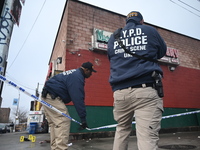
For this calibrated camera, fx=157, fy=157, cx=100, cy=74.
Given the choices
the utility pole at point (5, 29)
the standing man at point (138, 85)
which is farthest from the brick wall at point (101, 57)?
the standing man at point (138, 85)

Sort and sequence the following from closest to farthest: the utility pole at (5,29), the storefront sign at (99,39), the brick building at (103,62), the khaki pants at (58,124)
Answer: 1. the utility pole at (5,29)
2. the khaki pants at (58,124)
3. the brick building at (103,62)
4. the storefront sign at (99,39)

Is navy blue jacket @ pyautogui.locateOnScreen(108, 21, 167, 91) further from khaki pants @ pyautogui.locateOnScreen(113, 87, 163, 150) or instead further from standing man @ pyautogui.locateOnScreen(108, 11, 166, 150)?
khaki pants @ pyautogui.locateOnScreen(113, 87, 163, 150)

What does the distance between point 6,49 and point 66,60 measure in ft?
17.6

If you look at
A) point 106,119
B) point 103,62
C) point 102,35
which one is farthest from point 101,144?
point 102,35

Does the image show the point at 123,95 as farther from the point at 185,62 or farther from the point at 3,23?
the point at 185,62

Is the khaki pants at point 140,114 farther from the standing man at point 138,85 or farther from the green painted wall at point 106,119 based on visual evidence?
the green painted wall at point 106,119

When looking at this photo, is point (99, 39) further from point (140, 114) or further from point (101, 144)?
point (140, 114)

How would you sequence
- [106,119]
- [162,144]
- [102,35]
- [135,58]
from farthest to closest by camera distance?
[102,35], [106,119], [162,144], [135,58]

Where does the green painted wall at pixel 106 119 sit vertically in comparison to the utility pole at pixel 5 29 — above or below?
below

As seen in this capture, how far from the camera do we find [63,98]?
9.65 feet

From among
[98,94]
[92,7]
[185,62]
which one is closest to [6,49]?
[98,94]

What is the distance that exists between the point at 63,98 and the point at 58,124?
1.56 feet

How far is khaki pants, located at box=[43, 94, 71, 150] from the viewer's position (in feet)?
8.36

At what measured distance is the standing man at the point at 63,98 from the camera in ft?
8.82
